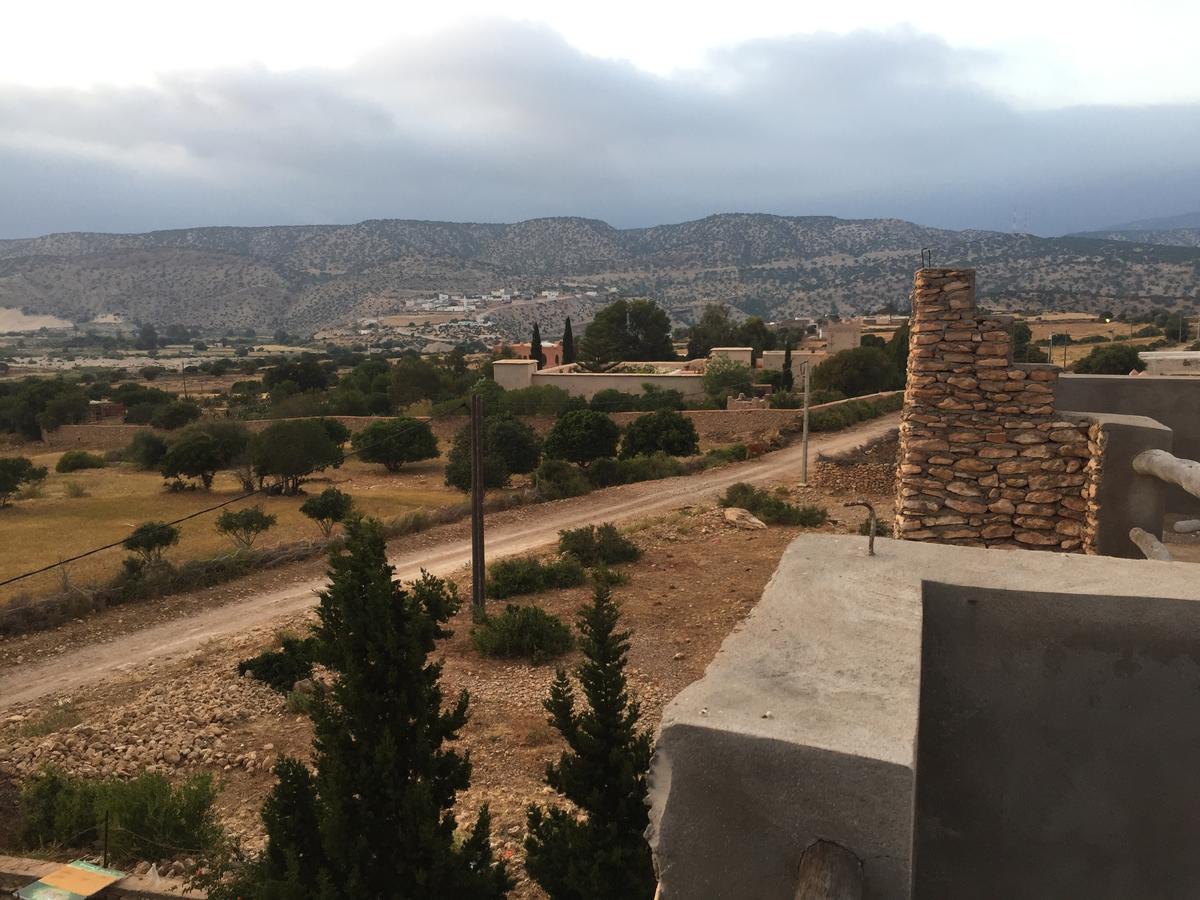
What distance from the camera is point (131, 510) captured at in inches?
999

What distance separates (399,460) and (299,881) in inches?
1174

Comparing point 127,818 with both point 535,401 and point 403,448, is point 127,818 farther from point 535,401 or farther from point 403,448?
point 535,401

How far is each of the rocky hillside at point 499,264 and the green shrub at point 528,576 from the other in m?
107

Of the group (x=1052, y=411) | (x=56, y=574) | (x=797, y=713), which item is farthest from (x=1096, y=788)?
(x=56, y=574)

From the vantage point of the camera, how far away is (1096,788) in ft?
8.91

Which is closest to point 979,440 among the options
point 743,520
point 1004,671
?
point 1004,671

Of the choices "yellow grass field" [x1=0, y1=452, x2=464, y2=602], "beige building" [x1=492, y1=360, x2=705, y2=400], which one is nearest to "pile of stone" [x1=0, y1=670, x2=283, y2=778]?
"yellow grass field" [x1=0, y1=452, x2=464, y2=602]

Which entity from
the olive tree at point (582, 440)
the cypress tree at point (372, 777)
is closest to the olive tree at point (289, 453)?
the olive tree at point (582, 440)

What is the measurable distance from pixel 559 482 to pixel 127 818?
58.0ft

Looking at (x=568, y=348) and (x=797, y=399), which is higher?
(x=568, y=348)

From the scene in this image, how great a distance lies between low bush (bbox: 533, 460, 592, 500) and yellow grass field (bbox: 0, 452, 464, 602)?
3.07 metres

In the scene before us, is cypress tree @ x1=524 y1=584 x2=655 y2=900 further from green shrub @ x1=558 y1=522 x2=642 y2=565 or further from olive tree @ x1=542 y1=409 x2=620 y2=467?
olive tree @ x1=542 y1=409 x2=620 y2=467

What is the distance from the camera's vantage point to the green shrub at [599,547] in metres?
15.6

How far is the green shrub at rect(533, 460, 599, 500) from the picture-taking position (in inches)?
931
